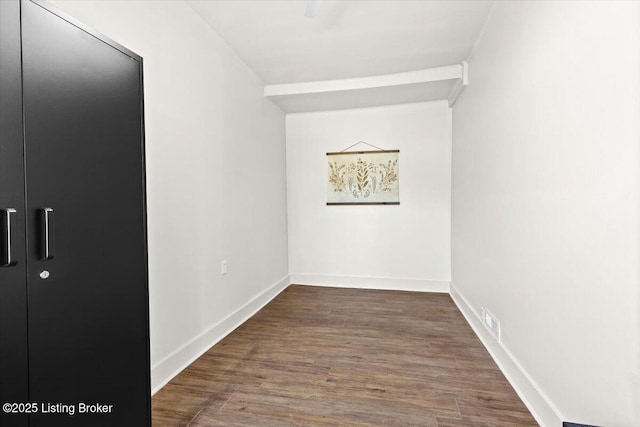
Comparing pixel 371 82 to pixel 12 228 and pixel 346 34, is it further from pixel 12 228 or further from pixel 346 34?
pixel 12 228

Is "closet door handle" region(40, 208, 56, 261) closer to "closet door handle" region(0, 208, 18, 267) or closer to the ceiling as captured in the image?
"closet door handle" region(0, 208, 18, 267)

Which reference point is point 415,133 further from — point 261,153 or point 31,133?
point 31,133

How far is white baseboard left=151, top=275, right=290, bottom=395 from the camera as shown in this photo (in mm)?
2102

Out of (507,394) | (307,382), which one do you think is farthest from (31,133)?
(507,394)

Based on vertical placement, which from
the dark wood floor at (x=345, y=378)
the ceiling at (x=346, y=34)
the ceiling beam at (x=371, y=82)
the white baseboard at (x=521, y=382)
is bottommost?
the dark wood floor at (x=345, y=378)

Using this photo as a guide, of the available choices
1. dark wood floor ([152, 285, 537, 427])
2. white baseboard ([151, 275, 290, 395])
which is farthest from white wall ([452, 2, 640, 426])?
white baseboard ([151, 275, 290, 395])

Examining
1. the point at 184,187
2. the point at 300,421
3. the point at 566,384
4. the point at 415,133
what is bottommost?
the point at 300,421

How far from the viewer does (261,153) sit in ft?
12.8

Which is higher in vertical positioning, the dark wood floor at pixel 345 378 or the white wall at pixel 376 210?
the white wall at pixel 376 210

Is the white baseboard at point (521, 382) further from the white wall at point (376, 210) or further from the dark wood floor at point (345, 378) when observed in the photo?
the white wall at point (376, 210)

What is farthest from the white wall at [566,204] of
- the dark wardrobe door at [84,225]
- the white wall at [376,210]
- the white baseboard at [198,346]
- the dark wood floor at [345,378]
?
the white baseboard at [198,346]

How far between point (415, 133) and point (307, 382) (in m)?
3.42

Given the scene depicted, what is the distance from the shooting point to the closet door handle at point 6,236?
3.18 ft

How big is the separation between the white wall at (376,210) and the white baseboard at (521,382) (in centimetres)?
153
